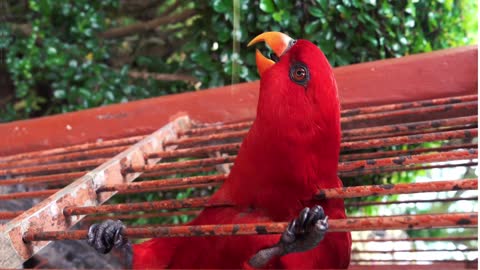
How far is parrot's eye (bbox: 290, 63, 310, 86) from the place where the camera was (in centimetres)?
81

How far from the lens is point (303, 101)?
79 cm

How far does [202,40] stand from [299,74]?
4.55 ft

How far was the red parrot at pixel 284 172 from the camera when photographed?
2.53 ft

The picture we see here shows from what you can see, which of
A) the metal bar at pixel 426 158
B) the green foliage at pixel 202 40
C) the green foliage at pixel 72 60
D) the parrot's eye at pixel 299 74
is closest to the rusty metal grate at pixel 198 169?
the metal bar at pixel 426 158

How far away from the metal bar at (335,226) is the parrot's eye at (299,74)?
0.31 m

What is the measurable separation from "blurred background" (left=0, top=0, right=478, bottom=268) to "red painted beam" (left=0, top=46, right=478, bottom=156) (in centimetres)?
39

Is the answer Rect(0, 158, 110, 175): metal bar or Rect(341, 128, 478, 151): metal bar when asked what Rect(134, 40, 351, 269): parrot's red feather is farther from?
Rect(0, 158, 110, 175): metal bar

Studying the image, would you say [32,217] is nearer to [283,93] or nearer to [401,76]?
[283,93]

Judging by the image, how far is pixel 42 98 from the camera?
2643mm

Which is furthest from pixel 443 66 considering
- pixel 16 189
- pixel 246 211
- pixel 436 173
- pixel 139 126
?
pixel 436 173

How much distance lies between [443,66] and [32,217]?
101cm

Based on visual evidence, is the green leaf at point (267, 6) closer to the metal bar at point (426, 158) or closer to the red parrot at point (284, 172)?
the red parrot at point (284, 172)

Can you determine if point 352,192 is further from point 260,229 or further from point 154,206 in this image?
point 154,206

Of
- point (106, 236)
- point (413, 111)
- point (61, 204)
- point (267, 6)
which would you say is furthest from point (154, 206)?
point (267, 6)
